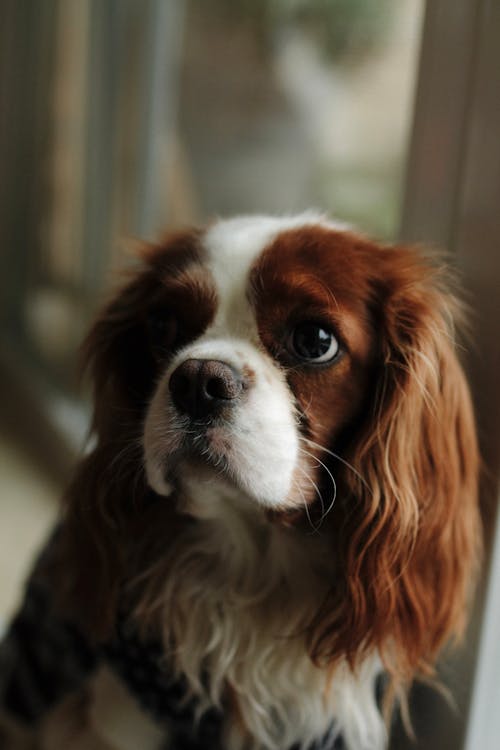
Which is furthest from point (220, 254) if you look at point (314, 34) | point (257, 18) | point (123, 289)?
point (257, 18)

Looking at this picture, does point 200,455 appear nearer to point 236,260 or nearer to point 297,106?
point 236,260

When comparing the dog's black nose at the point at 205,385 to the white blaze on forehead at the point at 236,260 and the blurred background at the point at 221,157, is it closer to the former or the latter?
the white blaze on forehead at the point at 236,260

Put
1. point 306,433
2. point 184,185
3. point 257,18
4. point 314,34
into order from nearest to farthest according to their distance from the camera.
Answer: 1. point 306,433
2. point 314,34
3. point 257,18
4. point 184,185

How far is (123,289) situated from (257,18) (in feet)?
3.13

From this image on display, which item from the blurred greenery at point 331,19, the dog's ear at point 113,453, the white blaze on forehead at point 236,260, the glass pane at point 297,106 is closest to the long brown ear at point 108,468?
the dog's ear at point 113,453

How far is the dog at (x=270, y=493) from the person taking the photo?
815 millimetres

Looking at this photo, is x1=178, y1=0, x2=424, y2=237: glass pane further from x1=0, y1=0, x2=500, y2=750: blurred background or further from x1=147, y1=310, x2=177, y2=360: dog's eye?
x1=147, y1=310, x2=177, y2=360: dog's eye

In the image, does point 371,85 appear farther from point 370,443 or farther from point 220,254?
point 370,443

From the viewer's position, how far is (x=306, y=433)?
826 mm

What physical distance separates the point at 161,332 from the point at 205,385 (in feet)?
0.50

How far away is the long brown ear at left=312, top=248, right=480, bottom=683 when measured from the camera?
840 millimetres

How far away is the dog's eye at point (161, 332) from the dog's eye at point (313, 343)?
131 mm

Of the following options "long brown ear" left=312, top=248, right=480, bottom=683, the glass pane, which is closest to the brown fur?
"long brown ear" left=312, top=248, right=480, bottom=683

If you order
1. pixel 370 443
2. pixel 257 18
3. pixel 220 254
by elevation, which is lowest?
pixel 370 443
